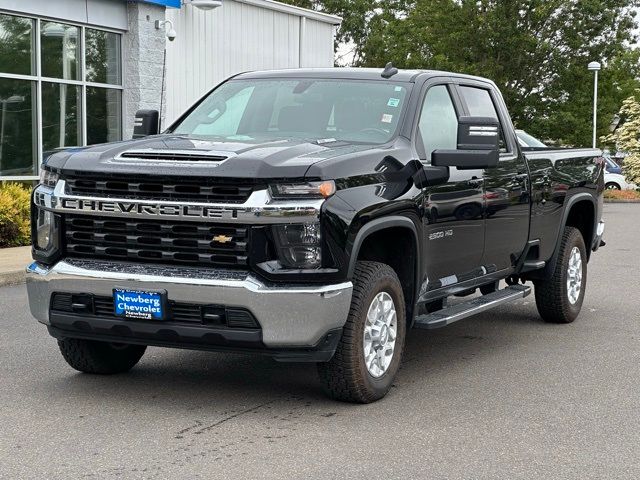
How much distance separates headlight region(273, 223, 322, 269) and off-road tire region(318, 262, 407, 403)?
0.41 meters

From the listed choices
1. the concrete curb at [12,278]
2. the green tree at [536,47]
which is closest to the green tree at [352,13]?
the green tree at [536,47]

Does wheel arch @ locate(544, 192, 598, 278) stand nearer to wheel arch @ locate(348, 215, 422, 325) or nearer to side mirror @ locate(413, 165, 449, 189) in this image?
side mirror @ locate(413, 165, 449, 189)

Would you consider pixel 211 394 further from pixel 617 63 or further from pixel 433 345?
pixel 617 63

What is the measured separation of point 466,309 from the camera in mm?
7449

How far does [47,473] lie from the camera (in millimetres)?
4973

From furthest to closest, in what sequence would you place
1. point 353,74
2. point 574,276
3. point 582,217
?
point 582,217
point 574,276
point 353,74

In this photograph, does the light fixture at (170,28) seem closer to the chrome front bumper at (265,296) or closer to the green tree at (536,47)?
the chrome front bumper at (265,296)

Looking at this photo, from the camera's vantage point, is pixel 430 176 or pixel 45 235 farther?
pixel 430 176

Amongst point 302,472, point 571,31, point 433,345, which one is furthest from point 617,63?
point 302,472

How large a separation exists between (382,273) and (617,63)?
166 ft

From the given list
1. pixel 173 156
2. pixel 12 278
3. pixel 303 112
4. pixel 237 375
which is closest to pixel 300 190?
pixel 173 156

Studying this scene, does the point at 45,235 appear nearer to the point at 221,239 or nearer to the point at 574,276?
the point at 221,239

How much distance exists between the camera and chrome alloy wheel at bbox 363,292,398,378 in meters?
6.29

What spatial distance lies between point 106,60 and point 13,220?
6687mm
